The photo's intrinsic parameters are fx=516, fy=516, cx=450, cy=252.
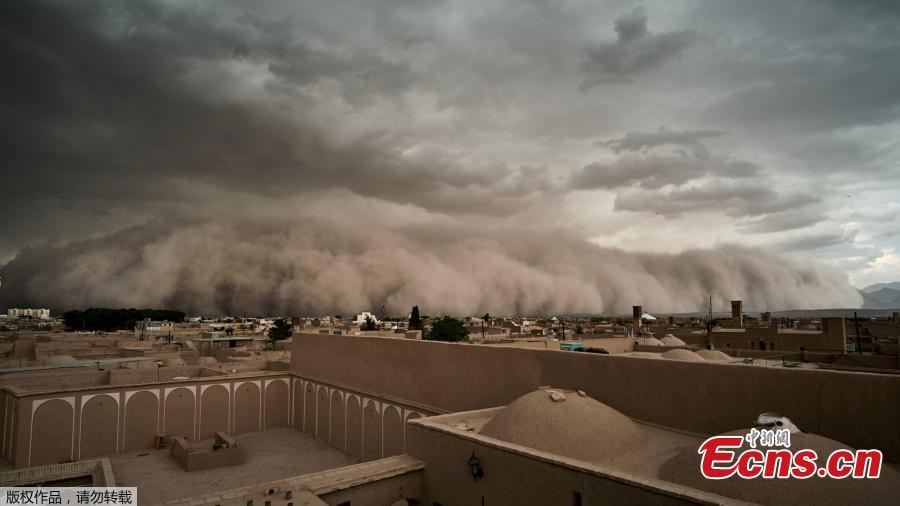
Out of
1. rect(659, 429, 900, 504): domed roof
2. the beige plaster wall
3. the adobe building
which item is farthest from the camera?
the beige plaster wall

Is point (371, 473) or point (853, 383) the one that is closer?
point (853, 383)

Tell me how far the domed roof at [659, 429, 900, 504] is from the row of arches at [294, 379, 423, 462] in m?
10.8

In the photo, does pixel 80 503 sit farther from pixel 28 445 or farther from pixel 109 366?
pixel 109 366

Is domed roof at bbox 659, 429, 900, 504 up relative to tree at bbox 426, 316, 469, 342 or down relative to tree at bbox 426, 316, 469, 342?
up

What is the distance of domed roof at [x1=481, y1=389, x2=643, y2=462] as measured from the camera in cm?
886

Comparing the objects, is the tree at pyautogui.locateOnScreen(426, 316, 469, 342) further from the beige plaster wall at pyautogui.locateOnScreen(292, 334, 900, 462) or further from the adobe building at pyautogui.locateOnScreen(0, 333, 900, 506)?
the beige plaster wall at pyautogui.locateOnScreen(292, 334, 900, 462)

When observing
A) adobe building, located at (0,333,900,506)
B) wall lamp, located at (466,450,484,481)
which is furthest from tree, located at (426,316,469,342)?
wall lamp, located at (466,450,484,481)

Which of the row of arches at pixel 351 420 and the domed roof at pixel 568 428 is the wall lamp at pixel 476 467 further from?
the row of arches at pixel 351 420

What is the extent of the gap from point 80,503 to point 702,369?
12.4 metres

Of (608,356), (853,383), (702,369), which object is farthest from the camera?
(608,356)

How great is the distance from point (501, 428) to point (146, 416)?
1816 cm

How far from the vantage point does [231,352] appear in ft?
102

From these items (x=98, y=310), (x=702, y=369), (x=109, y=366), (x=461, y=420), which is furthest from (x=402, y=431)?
(x=98, y=310)

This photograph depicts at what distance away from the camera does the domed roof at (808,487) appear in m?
6.00
